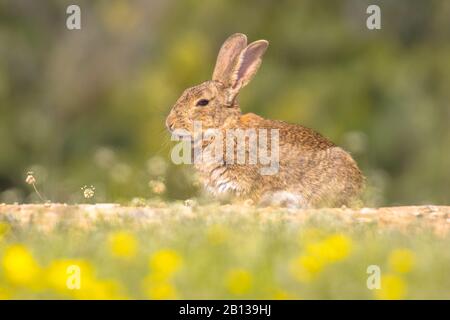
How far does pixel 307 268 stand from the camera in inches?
265

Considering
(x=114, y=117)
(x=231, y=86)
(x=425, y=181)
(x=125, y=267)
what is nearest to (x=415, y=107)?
(x=425, y=181)

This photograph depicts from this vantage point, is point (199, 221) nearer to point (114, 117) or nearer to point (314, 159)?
point (314, 159)

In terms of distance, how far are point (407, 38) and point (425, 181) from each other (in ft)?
11.4

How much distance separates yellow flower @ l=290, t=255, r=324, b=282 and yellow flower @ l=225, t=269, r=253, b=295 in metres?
0.22

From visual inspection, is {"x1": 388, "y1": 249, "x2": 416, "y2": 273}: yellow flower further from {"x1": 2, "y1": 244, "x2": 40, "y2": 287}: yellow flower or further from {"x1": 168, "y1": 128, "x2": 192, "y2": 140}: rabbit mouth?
{"x1": 168, "y1": 128, "x2": 192, "y2": 140}: rabbit mouth

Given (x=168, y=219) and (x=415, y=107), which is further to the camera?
(x=415, y=107)

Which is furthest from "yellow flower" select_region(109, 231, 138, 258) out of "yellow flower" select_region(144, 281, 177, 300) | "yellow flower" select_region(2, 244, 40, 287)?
"yellow flower" select_region(2, 244, 40, 287)

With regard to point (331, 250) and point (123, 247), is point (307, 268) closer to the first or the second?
point (331, 250)

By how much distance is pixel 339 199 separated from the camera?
10.5 m

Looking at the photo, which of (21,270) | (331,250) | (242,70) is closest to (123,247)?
(21,270)

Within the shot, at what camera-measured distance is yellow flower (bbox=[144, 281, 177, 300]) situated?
6.50m

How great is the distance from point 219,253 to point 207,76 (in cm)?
1164

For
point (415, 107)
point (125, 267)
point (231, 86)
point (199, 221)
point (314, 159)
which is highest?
point (415, 107)

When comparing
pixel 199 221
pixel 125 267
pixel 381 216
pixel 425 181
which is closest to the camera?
pixel 125 267
